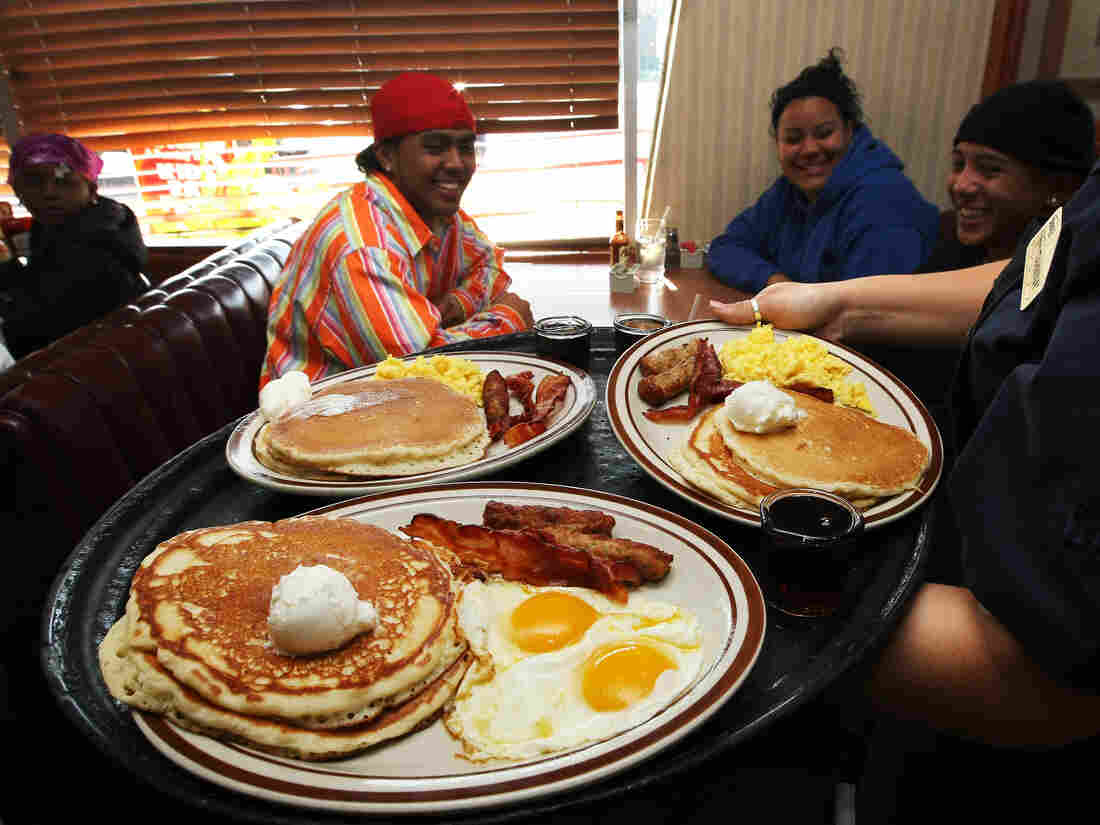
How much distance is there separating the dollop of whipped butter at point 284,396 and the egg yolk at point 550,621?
81 cm

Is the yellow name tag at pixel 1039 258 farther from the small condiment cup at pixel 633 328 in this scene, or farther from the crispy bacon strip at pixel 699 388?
the small condiment cup at pixel 633 328

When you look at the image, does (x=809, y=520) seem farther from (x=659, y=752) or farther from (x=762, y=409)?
(x=659, y=752)

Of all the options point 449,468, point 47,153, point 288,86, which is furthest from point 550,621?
point 288,86

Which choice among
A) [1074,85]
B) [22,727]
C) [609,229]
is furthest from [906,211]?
[22,727]

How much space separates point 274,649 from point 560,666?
0.38 metres

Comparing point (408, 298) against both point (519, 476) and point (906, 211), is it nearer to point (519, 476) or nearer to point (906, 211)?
point (519, 476)

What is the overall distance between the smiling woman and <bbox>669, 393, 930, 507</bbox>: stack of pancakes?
2224 mm

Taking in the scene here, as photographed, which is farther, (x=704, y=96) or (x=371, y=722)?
(x=704, y=96)

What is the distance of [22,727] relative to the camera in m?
1.57

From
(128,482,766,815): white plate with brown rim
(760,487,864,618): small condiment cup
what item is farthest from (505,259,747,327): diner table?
(128,482,766,815): white plate with brown rim

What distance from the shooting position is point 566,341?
1.80m

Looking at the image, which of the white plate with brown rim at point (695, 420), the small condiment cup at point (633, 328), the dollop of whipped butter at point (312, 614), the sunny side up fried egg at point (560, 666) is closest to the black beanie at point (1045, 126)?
the white plate with brown rim at point (695, 420)

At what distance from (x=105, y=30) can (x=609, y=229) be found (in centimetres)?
330

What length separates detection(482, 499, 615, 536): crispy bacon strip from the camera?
1.15m
